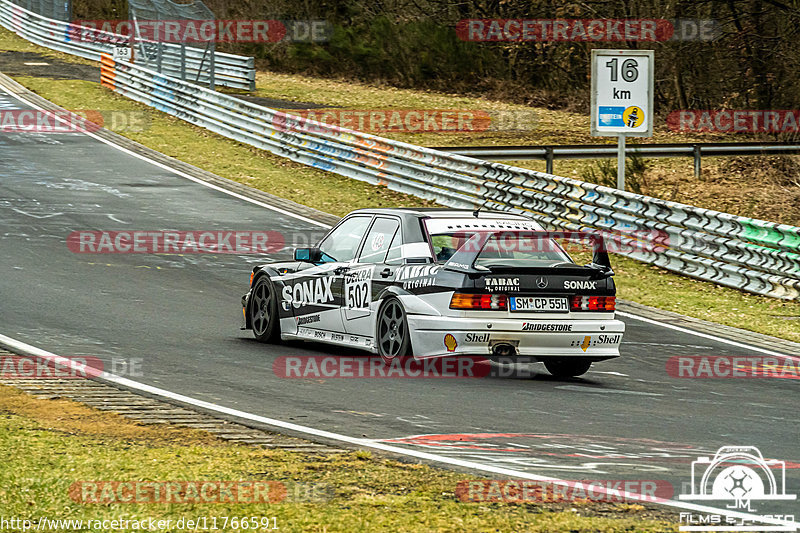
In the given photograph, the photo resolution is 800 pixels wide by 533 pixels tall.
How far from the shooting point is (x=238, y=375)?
10.0 metres

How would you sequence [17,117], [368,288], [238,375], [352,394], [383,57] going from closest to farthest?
1. [352,394]
2. [238,375]
3. [368,288]
4. [17,117]
5. [383,57]

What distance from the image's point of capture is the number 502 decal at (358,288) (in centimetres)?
1093

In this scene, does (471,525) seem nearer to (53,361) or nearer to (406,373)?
(406,373)

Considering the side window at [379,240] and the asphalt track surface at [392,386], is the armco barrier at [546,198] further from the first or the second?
the side window at [379,240]

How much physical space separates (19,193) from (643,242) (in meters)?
11.8

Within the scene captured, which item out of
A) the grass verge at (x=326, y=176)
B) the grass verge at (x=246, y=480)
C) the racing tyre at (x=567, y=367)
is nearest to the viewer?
the grass verge at (x=246, y=480)

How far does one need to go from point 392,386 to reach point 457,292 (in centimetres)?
99

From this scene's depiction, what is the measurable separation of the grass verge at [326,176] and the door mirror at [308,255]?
5.67 meters

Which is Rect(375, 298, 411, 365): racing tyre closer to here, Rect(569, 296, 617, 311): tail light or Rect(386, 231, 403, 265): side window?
Rect(386, 231, 403, 265): side window

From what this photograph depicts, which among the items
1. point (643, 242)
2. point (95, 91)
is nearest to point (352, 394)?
point (643, 242)

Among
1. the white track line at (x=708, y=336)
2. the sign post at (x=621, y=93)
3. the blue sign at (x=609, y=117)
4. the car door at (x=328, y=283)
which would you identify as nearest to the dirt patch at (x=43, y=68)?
the sign post at (x=621, y=93)

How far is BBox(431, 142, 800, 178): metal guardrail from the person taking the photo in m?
22.4

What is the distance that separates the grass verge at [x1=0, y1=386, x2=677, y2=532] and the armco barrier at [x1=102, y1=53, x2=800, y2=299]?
10911mm

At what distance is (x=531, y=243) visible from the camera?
10625mm
